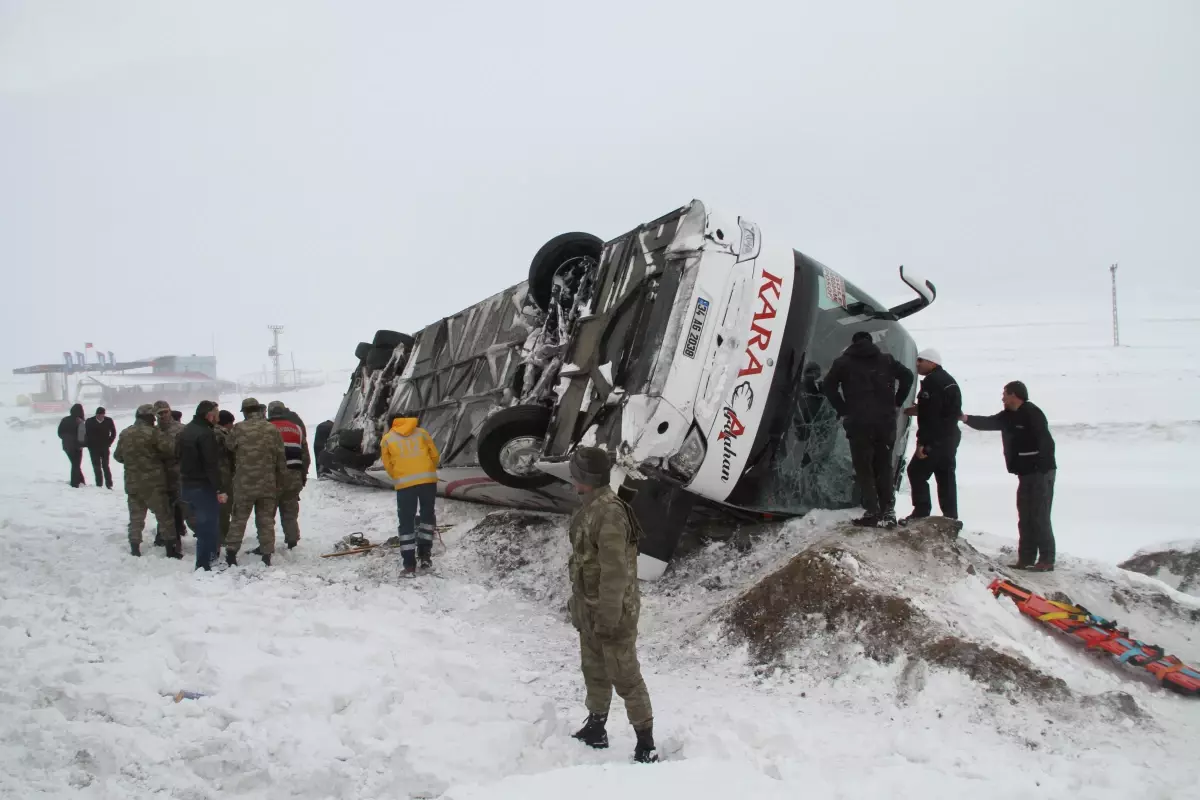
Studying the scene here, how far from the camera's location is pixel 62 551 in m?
6.52

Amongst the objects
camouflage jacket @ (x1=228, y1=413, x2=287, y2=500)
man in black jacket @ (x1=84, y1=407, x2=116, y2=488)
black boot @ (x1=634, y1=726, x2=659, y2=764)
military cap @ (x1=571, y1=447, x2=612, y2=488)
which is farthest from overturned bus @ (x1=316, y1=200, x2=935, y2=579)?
man in black jacket @ (x1=84, y1=407, x2=116, y2=488)

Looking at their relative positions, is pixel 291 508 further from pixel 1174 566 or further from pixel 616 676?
pixel 1174 566

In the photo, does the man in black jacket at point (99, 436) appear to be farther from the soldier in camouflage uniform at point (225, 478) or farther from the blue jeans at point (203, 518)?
the blue jeans at point (203, 518)

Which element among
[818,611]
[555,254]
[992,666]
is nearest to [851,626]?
[818,611]

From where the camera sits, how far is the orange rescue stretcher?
3.77 metres

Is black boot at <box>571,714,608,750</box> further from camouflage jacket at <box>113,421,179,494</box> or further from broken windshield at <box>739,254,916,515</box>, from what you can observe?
camouflage jacket at <box>113,421,179,494</box>

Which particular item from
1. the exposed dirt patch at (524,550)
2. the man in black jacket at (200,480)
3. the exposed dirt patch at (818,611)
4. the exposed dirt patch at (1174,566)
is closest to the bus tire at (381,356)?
the exposed dirt patch at (524,550)

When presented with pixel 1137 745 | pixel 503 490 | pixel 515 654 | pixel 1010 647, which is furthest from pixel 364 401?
pixel 1137 745

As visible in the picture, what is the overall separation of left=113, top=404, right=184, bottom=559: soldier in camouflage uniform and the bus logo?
15.9ft

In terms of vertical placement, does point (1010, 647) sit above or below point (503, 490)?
below

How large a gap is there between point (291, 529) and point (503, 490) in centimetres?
204

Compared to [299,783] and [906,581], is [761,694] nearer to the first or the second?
[906,581]

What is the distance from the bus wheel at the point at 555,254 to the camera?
654 centimetres

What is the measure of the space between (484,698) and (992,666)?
7.56 feet
